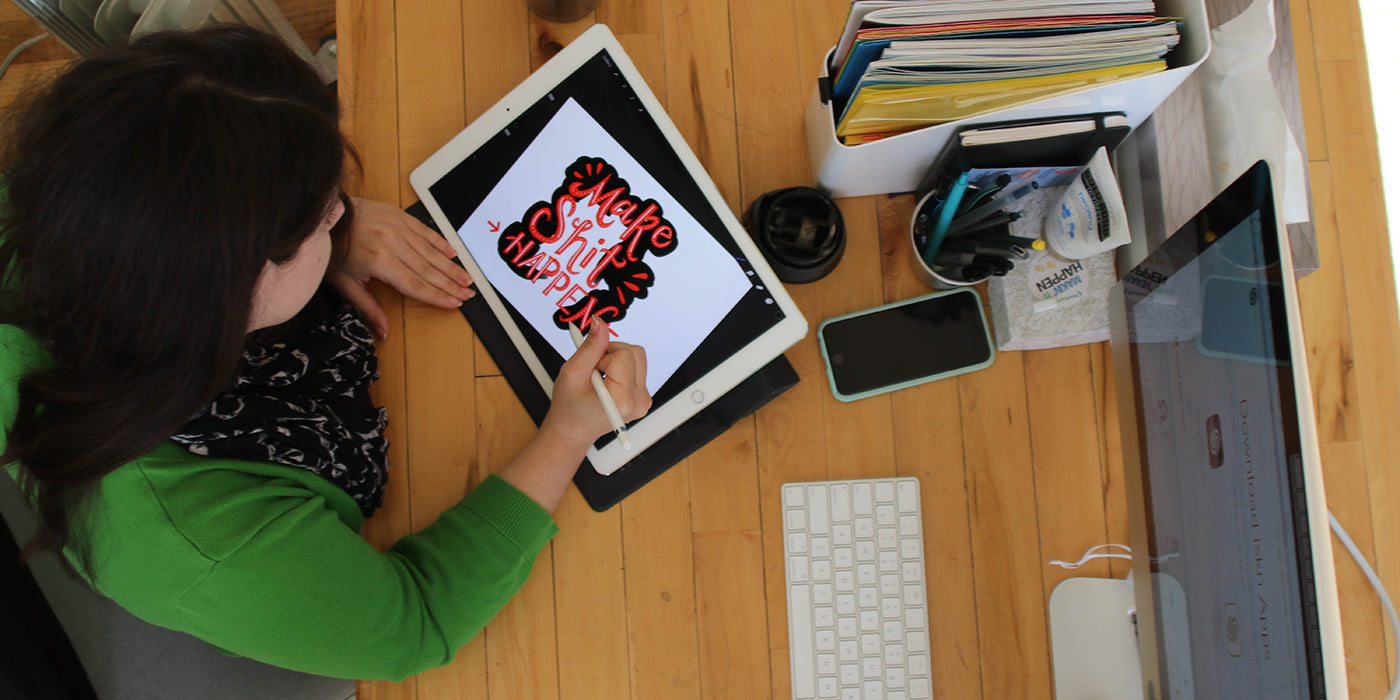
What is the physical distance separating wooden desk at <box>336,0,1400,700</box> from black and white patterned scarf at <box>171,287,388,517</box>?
A: 4 centimetres

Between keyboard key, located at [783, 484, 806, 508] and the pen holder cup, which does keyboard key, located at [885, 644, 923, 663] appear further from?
the pen holder cup

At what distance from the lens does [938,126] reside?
69 cm

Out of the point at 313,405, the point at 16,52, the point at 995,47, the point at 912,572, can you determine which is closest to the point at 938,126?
the point at 995,47

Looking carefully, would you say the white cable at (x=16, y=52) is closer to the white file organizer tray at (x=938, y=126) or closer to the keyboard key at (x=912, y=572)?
the white file organizer tray at (x=938, y=126)

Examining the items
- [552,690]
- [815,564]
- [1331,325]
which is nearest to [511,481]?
[552,690]

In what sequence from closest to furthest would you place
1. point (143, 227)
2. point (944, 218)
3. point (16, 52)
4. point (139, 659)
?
point (143, 227)
point (944, 218)
point (139, 659)
point (16, 52)

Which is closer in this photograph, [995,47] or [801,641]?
[995,47]

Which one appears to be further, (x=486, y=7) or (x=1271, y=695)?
(x=486, y=7)

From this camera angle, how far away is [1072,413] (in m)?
0.83

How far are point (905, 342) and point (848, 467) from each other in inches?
5.8

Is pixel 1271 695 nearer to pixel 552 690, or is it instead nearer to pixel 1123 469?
pixel 1123 469

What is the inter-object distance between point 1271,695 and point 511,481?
0.63 m

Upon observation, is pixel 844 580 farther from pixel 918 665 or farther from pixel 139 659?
pixel 139 659

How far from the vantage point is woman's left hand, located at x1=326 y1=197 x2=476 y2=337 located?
2.64 feet
